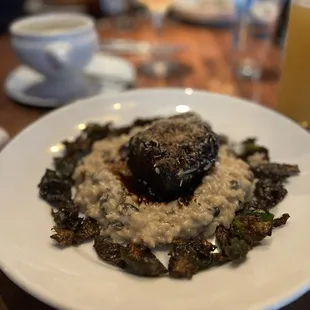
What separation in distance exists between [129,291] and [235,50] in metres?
1.94

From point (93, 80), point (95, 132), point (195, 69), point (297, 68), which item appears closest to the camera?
point (95, 132)

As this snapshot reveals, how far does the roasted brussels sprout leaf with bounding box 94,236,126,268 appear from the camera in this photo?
41.1 inches

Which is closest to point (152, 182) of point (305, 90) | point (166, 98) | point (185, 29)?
point (166, 98)

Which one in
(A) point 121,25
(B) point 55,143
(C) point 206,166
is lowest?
(A) point 121,25

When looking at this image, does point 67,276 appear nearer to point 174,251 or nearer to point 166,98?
point 174,251

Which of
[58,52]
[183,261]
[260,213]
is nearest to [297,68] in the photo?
[260,213]

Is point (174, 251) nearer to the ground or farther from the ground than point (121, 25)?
farther from the ground

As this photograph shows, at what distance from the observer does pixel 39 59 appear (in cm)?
196

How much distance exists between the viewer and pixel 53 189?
4.21 ft

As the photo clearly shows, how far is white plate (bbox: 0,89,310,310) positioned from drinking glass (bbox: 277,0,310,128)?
11.3 inches

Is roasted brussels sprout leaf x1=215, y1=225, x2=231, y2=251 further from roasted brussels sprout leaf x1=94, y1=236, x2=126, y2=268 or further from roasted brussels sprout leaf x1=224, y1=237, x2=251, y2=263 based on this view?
roasted brussels sprout leaf x1=94, y1=236, x2=126, y2=268

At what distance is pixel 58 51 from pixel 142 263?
119 centimetres

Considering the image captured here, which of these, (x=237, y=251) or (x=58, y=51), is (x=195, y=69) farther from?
(x=237, y=251)

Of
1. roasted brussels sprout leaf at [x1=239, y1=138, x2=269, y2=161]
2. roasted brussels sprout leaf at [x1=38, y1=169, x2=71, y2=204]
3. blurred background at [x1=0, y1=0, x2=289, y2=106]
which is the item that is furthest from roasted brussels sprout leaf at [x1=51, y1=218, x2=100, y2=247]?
blurred background at [x1=0, y1=0, x2=289, y2=106]
